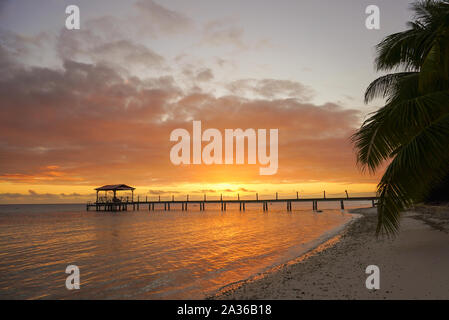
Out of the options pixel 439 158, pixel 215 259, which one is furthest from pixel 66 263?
pixel 439 158

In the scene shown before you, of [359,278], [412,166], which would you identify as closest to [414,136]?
[412,166]

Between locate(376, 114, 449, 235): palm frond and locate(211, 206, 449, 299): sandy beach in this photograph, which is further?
locate(211, 206, 449, 299): sandy beach

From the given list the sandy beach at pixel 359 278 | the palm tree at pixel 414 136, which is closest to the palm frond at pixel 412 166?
the palm tree at pixel 414 136

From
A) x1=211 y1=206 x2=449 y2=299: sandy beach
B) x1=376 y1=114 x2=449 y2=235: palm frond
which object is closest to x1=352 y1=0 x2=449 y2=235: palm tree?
x1=376 y1=114 x2=449 y2=235: palm frond

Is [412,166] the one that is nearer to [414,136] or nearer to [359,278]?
[414,136]

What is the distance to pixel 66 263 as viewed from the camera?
13133mm

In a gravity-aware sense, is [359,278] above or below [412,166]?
below

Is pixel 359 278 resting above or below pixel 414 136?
below

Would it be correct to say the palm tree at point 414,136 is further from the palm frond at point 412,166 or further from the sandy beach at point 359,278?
the sandy beach at point 359,278

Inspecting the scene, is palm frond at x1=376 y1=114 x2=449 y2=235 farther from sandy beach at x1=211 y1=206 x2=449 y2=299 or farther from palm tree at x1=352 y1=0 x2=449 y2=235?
sandy beach at x1=211 y1=206 x2=449 y2=299

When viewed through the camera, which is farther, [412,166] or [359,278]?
[359,278]

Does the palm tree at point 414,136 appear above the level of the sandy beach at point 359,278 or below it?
above

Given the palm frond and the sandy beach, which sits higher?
the palm frond
